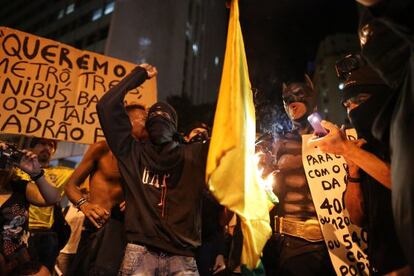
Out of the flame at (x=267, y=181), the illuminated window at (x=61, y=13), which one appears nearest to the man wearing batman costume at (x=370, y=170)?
the flame at (x=267, y=181)

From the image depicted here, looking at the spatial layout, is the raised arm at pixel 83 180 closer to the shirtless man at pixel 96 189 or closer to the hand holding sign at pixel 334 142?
the shirtless man at pixel 96 189

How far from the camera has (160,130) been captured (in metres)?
3.47

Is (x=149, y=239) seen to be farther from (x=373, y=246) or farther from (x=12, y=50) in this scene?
(x=12, y=50)

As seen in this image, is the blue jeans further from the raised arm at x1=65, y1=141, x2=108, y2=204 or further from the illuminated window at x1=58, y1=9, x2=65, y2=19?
the illuminated window at x1=58, y1=9, x2=65, y2=19

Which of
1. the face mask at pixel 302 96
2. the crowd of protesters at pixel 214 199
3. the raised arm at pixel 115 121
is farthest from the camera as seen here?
the face mask at pixel 302 96

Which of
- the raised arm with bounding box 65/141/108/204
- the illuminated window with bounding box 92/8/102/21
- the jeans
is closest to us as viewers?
the raised arm with bounding box 65/141/108/204

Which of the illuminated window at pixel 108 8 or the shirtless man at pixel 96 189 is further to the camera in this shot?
the illuminated window at pixel 108 8

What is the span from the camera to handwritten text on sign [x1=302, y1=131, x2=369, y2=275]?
3496mm

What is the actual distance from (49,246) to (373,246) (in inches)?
207

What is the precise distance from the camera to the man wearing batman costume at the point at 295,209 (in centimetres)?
370

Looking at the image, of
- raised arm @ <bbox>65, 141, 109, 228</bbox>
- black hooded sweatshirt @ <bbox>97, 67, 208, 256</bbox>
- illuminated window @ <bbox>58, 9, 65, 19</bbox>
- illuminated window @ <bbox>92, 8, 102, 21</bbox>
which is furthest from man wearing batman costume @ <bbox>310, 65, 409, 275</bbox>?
illuminated window @ <bbox>58, 9, 65, 19</bbox>

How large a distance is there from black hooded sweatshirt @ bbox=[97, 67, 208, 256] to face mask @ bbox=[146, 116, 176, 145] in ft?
0.35

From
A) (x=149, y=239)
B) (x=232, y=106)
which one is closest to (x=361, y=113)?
(x=232, y=106)

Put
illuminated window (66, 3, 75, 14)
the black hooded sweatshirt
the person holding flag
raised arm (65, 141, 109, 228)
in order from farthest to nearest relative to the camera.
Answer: illuminated window (66, 3, 75, 14), raised arm (65, 141, 109, 228), the black hooded sweatshirt, the person holding flag
